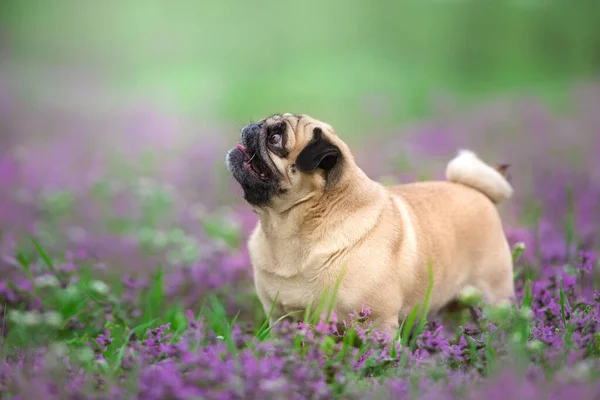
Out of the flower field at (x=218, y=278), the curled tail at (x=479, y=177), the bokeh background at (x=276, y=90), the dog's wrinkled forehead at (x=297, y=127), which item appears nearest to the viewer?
the flower field at (x=218, y=278)

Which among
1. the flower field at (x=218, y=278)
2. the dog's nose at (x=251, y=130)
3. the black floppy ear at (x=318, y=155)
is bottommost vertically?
the flower field at (x=218, y=278)

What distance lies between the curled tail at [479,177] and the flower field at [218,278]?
0.52m

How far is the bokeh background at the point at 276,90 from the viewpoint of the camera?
9414 mm

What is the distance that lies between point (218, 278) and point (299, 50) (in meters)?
10.0

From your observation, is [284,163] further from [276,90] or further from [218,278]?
[276,90]

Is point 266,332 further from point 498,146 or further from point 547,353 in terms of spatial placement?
point 498,146

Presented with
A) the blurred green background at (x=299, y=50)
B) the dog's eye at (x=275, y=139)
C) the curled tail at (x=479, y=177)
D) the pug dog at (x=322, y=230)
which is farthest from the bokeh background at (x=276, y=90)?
the dog's eye at (x=275, y=139)

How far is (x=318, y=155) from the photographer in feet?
13.3

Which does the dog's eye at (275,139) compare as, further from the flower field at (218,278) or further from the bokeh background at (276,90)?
the bokeh background at (276,90)

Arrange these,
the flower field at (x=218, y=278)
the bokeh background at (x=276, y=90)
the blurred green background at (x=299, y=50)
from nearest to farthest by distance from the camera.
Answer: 1. the flower field at (x=218, y=278)
2. the bokeh background at (x=276, y=90)
3. the blurred green background at (x=299, y=50)

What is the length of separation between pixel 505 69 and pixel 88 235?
33.0ft

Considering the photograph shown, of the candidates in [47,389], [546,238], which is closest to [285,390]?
[47,389]

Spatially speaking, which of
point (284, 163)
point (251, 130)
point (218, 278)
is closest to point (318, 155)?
point (284, 163)

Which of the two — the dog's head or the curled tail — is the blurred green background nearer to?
the curled tail
